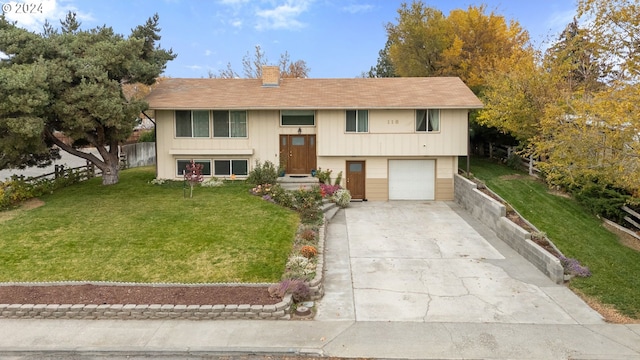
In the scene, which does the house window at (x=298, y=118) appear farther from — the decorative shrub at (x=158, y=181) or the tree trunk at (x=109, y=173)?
the tree trunk at (x=109, y=173)

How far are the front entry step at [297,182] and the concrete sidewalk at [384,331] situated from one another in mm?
8549

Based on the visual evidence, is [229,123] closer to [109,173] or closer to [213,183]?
[213,183]

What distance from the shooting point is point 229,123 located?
1959 centimetres

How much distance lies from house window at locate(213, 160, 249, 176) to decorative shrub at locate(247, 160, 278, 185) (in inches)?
26.7

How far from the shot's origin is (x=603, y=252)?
11.7 metres

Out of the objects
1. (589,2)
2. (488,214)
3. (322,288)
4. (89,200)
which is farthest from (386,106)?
(89,200)

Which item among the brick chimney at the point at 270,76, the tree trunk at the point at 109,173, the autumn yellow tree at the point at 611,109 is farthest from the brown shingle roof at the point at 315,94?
the autumn yellow tree at the point at 611,109

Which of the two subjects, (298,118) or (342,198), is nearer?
(342,198)

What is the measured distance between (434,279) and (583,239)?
5411mm

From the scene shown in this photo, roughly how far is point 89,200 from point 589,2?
16687 millimetres

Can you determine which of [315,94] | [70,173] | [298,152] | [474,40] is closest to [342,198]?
[298,152]

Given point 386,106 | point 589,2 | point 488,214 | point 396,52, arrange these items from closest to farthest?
point 589,2, point 488,214, point 386,106, point 396,52

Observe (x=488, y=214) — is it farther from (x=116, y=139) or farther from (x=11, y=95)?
(x=11, y=95)

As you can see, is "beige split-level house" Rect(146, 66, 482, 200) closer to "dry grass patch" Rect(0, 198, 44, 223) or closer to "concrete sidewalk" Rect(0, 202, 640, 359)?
"dry grass patch" Rect(0, 198, 44, 223)
